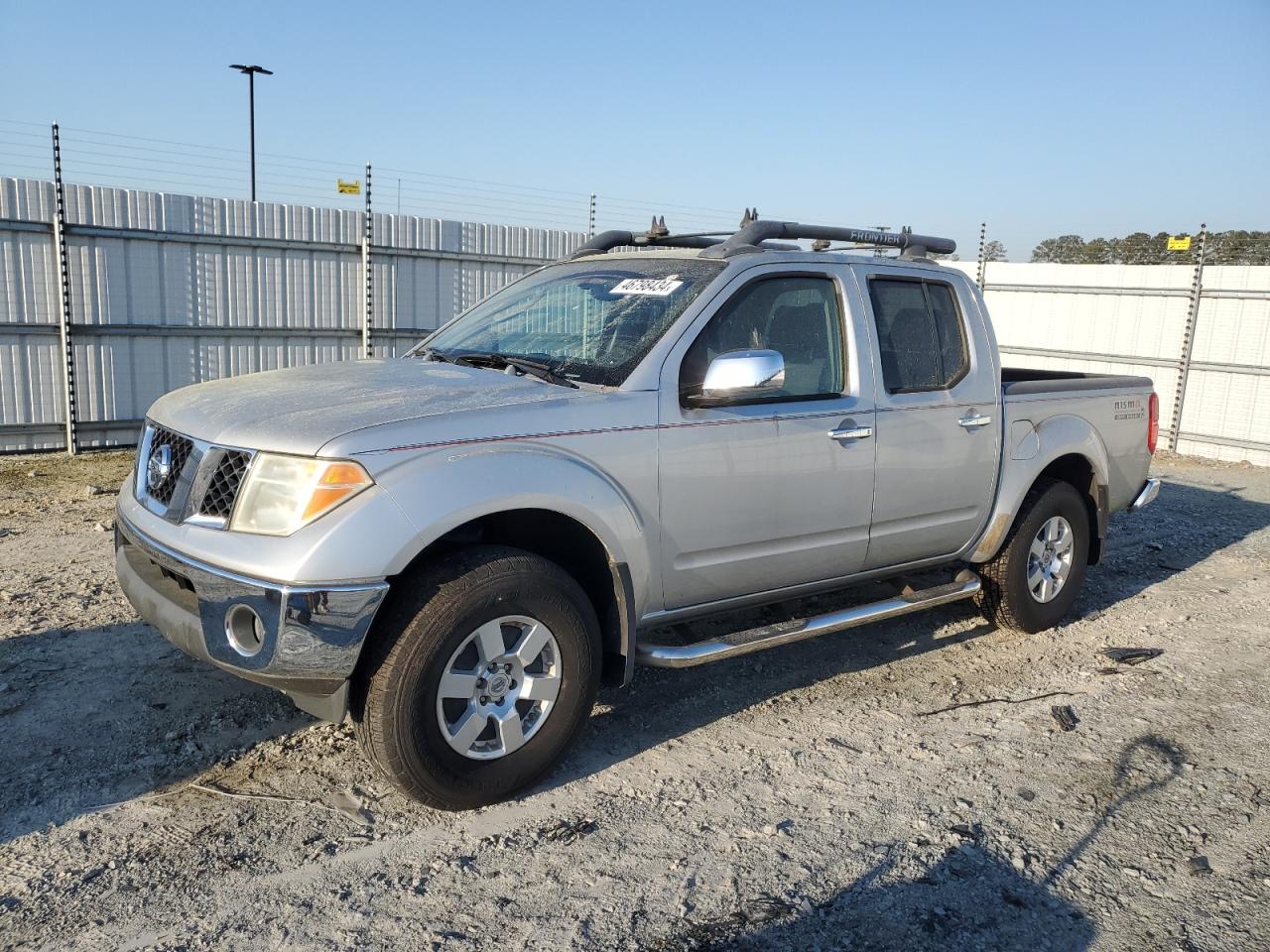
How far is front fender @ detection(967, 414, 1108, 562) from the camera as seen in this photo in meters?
5.30

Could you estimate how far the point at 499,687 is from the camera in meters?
3.51

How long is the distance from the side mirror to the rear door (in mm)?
946

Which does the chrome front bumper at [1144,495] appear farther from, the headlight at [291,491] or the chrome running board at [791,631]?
the headlight at [291,491]

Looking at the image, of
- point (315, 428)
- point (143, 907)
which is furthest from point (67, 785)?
point (315, 428)

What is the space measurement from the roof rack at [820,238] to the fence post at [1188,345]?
8.89 metres

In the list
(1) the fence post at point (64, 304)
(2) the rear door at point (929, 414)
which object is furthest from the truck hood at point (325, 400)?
(1) the fence post at point (64, 304)

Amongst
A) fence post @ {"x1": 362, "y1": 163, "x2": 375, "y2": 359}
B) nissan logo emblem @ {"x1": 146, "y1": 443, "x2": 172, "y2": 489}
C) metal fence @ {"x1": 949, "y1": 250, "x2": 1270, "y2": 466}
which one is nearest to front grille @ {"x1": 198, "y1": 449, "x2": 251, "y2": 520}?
nissan logo emblem @ {"x1": 146, "y1": 443, "x2": 172, "y2": 489}

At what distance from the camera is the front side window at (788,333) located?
4.08 m

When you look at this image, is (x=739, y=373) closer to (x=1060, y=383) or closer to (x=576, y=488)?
(x=576, y=488)

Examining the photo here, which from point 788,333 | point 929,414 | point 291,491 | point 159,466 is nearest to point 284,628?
point 291,491

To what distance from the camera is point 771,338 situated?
172 inches

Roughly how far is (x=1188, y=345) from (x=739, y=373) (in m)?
11.3

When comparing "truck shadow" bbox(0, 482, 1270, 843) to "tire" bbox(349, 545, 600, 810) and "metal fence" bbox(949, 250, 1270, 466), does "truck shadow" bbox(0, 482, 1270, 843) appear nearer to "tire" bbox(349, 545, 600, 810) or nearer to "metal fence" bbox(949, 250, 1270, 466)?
"tire" bbox(349, 545, 600, 810)

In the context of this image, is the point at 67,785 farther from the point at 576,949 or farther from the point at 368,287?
the point at 368,287
